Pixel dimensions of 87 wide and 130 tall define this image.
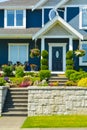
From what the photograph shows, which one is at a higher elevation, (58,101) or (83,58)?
(83,58)

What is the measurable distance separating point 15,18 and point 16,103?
14.8m

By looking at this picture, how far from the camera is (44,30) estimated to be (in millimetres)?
30328

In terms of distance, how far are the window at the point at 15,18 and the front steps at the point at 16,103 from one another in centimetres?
1339

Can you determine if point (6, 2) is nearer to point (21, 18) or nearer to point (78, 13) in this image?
point (21, 18)

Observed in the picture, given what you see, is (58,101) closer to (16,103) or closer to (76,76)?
(16,103)

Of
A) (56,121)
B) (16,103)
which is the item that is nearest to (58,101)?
(16,103)

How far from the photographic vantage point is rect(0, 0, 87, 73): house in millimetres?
30672

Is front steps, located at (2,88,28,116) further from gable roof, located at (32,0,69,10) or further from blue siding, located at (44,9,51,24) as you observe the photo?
gable roof, located at (32,0,69,10)

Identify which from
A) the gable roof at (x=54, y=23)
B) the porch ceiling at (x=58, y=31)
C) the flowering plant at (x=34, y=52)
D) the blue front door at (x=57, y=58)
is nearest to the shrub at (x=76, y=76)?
the gable roof at (x=54, y=23)

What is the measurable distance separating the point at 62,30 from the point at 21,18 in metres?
4.47

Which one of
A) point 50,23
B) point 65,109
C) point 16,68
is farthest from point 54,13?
point 65,109

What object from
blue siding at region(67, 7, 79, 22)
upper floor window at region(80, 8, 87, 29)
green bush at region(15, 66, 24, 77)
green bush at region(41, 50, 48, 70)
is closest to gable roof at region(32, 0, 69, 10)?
blue siding at region(67, 7, 79, 22)

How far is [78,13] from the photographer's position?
3216 centimetres

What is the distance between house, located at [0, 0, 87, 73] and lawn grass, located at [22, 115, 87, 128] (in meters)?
12.8
